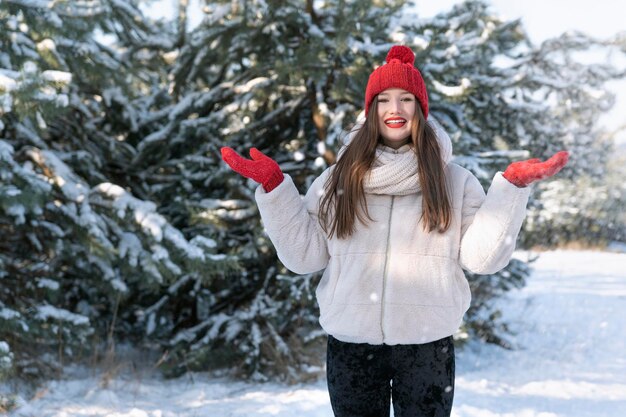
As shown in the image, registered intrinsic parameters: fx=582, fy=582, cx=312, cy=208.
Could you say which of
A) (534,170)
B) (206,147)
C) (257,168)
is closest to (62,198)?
(206,147)

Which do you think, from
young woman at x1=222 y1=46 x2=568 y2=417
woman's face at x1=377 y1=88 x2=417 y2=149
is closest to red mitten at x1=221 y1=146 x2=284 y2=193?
young woman at x1=222 y1=46 x2=568 y2=417

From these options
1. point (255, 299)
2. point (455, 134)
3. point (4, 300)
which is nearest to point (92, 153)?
point (4, 300)

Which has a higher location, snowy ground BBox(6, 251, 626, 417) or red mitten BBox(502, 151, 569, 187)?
red mitten BBox(502, 151, 569, 187)

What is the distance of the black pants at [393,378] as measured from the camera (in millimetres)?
2076

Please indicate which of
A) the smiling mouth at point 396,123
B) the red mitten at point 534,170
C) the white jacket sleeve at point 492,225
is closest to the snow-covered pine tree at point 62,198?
the smiling mouth at point 396,123

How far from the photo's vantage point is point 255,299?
5.93 m

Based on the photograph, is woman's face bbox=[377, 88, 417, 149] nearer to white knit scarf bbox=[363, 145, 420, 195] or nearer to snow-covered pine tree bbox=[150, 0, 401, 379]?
white knit scarf bbox=[363, 145, 420, 195]

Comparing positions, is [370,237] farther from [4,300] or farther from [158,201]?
[158,201]

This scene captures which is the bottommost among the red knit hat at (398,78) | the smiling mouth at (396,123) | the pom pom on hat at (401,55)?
the smiling mouth at (396,123)

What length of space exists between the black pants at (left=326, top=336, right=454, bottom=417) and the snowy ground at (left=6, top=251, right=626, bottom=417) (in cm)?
245

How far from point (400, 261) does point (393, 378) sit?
18.1 inches

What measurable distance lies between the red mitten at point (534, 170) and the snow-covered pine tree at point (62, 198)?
2.41 m

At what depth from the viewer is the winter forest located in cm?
445

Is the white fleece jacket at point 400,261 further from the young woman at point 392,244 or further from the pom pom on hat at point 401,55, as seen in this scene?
the pom pom on hat at point 401,55
